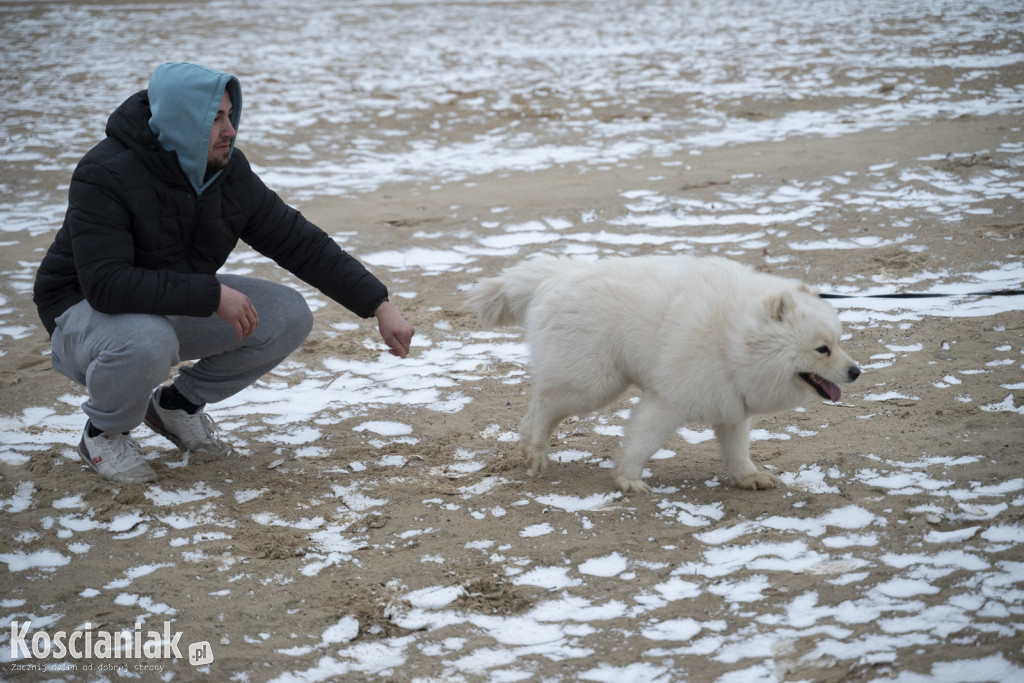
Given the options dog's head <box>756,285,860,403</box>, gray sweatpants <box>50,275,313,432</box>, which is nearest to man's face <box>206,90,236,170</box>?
gray sweatpants <box>50,275,313,432</box>

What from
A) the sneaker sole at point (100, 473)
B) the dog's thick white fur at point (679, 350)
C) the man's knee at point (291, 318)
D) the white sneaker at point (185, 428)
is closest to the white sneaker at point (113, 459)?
the sneaker sole at point (100, 473)

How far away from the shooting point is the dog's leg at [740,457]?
377cm

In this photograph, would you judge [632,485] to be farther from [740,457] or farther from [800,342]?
[800,342]

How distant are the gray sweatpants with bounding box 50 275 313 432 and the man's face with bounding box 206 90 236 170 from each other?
2.30 feet

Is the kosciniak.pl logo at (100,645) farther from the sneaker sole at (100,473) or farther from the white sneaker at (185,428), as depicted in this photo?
the white sneaker at (185,428)

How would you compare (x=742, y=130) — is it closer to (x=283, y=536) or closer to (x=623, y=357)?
(x=623, y=357)

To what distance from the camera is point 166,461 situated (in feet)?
13.9

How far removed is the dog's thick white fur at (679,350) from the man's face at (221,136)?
5.01 ft

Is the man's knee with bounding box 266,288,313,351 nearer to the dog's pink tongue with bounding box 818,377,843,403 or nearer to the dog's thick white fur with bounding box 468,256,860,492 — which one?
the dog's thick white fur with bounding box 468,256,860,492

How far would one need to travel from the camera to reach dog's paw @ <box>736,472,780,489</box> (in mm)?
3781

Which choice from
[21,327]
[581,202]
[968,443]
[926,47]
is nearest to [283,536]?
[968,443]

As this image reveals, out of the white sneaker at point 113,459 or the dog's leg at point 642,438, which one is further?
the white sneaker at point 113,459

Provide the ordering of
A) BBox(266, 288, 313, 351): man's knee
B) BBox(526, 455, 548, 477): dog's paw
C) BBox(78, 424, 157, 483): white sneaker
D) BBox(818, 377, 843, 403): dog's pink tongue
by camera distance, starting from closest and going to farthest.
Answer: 1. BBox(818, 377, 843, 403): dog's pink tongue
2. BBox(78, 424, 157, 483): white sneaker
3. BBox(526, 455, 548, 477): dog's paw
4. BBox(266, 288, 313, 351): man's knee

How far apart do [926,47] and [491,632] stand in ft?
41.1
